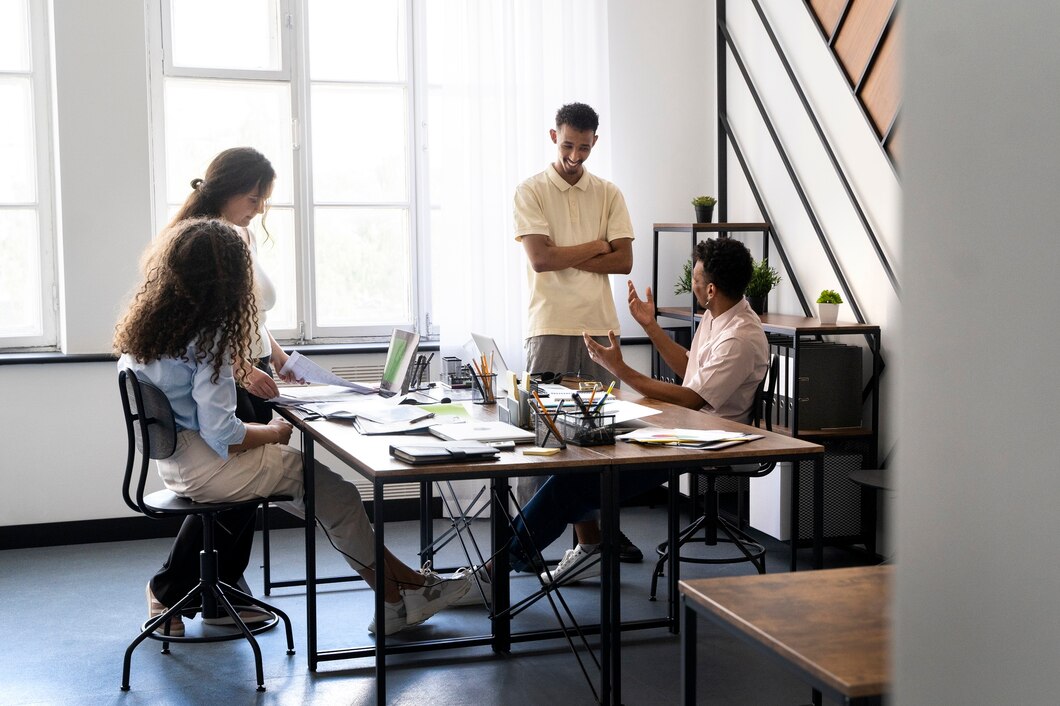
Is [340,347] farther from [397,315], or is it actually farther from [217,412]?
[217,412]

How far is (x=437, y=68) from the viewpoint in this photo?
4.93m

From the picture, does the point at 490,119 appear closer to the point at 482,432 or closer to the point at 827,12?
the point at 827,12

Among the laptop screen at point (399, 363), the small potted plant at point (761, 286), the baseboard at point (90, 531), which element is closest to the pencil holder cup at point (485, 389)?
the laptop screen at point (399, 363)

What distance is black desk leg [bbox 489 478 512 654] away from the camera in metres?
3.28

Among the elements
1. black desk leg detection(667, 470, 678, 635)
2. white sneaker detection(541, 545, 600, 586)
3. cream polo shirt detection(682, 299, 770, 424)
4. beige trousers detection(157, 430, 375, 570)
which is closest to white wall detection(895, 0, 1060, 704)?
black desk leg detection(667, 470, 678, 635)

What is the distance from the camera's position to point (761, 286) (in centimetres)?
460

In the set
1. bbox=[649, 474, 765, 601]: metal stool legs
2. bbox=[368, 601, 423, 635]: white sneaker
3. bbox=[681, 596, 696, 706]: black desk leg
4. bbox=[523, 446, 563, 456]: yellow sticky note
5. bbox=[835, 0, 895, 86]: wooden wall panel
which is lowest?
bbox=[368, 601, 423, 635]: white sneaker

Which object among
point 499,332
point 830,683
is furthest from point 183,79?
point 830,683

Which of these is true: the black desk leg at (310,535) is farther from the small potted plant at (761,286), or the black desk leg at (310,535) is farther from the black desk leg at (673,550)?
the small potted plant at (761,286)

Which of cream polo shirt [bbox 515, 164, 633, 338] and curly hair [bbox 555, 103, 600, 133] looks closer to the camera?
curly hair [bbox 555, 103, 600, 133]

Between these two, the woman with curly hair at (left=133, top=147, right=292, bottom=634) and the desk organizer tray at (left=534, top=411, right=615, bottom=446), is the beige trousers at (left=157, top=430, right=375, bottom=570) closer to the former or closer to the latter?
the woman with curly hair at (left=133, top=147, right=292, bottom=634)

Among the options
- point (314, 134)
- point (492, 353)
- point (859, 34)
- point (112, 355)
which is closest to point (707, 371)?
point (492, 353)

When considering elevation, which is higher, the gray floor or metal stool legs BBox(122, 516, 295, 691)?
metal stool legs BBox(122, 516, 295, 691)

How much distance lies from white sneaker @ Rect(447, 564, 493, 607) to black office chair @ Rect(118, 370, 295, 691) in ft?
1.95
